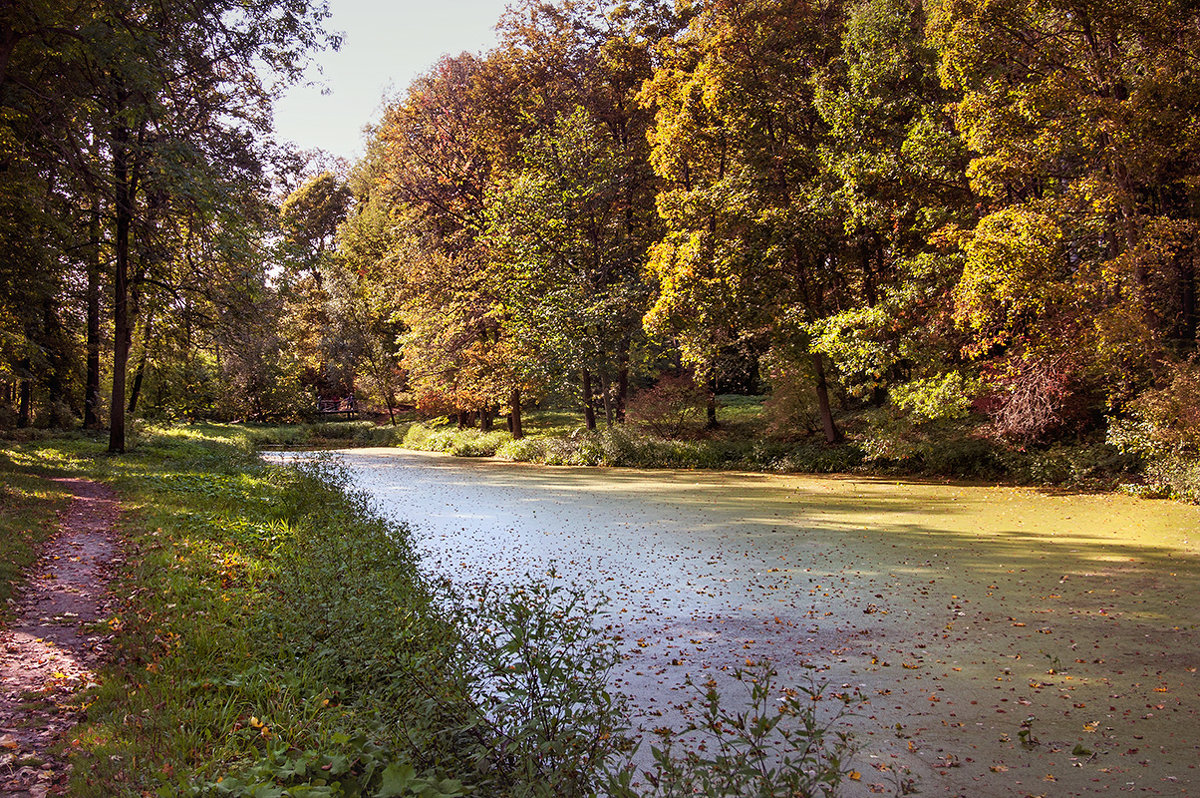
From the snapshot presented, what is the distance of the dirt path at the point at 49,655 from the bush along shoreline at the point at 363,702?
0.45ft

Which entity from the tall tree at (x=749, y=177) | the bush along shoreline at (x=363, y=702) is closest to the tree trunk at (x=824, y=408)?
Result: the tall tree at (x=749, y=177)

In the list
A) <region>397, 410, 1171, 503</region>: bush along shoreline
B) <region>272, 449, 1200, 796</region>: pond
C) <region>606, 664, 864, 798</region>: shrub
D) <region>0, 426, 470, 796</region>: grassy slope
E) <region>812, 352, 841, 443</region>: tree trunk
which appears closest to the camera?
<region>606, 664, 864, 798</region>: shrub

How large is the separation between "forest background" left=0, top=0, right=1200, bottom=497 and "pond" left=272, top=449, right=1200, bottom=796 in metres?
3.30

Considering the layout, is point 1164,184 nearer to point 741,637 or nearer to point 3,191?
point 741,637

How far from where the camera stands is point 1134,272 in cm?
Answer: 1197

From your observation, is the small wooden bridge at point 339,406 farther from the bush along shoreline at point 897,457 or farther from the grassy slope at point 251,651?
the grassy slope at point 251,651

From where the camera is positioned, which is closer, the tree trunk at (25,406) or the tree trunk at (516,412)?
the tree trunk at (25,406)

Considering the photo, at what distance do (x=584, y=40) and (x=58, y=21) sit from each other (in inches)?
647

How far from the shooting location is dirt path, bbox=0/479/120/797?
10.2 ft

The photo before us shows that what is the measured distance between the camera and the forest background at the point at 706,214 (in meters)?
10.7

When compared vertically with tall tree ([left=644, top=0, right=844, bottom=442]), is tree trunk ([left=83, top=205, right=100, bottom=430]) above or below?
below

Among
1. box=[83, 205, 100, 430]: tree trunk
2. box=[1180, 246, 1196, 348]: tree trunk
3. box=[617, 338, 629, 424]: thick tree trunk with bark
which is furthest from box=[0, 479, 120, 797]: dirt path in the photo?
box=[1180, 246, 1196, 348]: tree trunk

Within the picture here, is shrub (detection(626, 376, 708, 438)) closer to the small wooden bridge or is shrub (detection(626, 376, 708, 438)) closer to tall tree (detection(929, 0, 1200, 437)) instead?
tall tree (detection(929, 0, 1200, 437))

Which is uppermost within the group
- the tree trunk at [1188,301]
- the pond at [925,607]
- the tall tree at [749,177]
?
the tall tree at [749,177]
